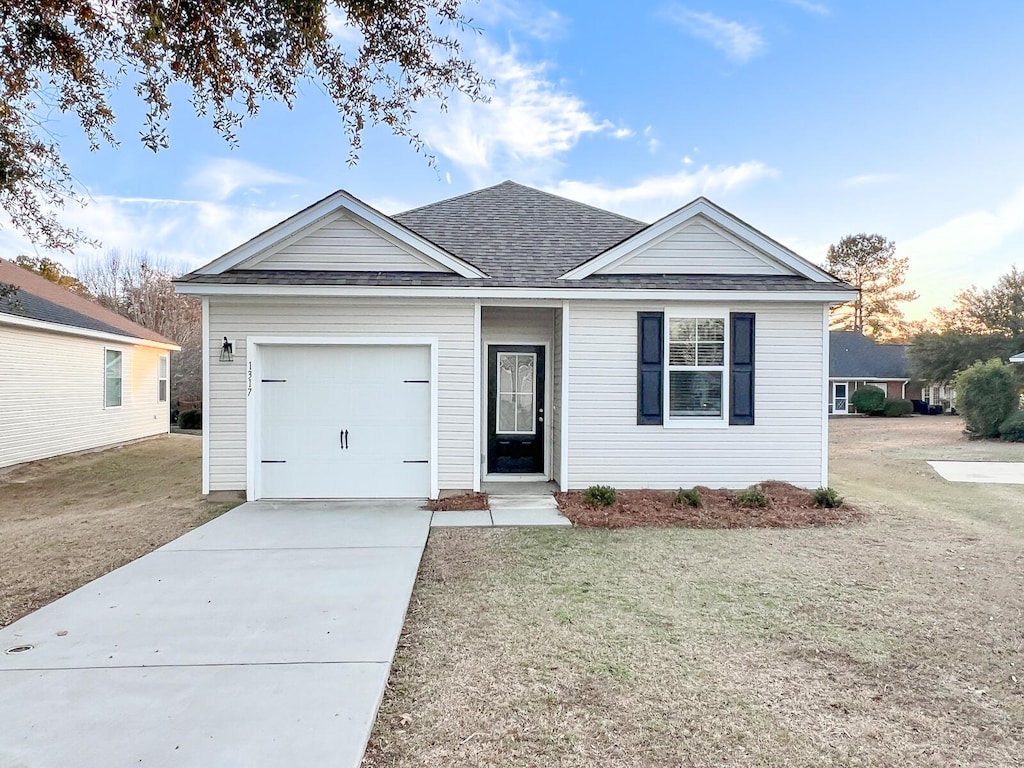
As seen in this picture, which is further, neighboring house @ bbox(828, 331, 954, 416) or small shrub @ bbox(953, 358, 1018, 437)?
neighboring house @ bbox(828, 331, 954, 416)

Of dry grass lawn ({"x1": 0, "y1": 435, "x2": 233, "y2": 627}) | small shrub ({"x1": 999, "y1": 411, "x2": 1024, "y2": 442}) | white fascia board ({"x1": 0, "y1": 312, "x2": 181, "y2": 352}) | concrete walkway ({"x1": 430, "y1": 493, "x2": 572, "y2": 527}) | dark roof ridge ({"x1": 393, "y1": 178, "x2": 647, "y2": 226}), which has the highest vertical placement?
dark roof ridge ({"x1": 393, "y1": 178, "x2": 647, "y2": 226})

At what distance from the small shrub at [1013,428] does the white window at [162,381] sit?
85.9ft

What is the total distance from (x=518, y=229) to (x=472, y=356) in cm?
338

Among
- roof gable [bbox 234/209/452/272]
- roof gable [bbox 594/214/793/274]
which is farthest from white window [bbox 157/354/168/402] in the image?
roof gable [bbox 594/214/793/274]

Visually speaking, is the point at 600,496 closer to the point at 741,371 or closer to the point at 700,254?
the point at 741,371

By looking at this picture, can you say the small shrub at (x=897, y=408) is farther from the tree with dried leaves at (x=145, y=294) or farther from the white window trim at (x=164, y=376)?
the tree with dried leaves at (x=145, y=294)

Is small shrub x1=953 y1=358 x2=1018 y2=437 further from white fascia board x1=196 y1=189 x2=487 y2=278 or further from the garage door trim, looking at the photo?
the garage door trim

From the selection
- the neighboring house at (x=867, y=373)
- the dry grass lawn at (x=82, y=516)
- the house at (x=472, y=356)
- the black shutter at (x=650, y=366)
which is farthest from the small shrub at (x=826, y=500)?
the neighboring house at (x=867, y=373)

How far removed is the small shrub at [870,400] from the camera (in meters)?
31.6

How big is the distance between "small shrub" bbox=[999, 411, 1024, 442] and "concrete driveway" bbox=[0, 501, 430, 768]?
64.5ft

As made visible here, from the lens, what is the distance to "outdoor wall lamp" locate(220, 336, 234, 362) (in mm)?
7926

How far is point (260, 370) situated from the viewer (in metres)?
8.10

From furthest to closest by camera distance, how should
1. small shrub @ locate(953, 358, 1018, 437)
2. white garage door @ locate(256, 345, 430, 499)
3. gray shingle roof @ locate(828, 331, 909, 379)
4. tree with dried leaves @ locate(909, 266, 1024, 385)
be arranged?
1. gray shingle roof @ locate(828, 331, 909, 379)
2. tree with dried leaves @ locate(909, 266, 1024, 385)
3. small shrub @ locate(953, 358, 1018, 437)
4. white garage door @ locate(256, 345, 430, 499)

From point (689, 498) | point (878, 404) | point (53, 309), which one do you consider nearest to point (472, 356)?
point (689, 498)
